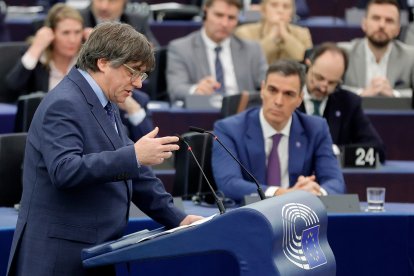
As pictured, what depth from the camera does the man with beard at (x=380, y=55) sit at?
320 inches

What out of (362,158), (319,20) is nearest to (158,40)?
(319,20)

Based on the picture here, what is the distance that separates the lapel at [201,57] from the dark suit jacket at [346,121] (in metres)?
1.53

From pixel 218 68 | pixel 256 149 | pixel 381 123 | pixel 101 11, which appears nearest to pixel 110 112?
pixel 256 149

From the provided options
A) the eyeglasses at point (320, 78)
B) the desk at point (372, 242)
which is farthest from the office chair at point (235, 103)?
the desk at point (372, 242)

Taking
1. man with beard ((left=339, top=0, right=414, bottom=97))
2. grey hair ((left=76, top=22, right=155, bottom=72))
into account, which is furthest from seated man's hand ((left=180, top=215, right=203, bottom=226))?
man with beard ((left=339, top=0, right=414, bottom=97))

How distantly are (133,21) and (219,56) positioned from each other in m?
0.86

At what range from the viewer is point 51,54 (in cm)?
740

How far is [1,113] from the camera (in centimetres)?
657

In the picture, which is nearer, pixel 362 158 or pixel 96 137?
pixel 96 137

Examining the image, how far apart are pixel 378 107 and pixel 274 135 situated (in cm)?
209

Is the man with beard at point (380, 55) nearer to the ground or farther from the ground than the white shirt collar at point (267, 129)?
nearer to the ground

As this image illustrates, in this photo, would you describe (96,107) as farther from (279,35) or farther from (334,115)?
(279,35)

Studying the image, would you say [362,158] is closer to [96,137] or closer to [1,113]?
[1,113]

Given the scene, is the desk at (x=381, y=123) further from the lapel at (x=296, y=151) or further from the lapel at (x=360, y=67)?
the lapel at (x=296, y=151)
